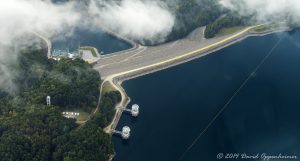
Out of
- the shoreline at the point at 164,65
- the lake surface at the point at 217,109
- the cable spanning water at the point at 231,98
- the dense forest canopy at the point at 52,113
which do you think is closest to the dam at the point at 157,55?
the shoreline at the point at 164,65

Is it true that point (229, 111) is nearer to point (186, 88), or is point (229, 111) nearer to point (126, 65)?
point (186, 88)

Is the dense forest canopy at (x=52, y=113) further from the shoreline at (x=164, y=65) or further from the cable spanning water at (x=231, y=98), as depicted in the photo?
the cable spanning water at (x=231, y=98)

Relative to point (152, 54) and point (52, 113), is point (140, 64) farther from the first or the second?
point (52, 113)

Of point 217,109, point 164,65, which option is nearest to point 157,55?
point 164,65

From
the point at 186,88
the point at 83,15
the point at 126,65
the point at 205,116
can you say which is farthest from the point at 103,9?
the point at 205,116

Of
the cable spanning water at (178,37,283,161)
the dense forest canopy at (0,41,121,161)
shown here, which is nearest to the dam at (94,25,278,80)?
the dense forest canopy at (0,41,121,161)
